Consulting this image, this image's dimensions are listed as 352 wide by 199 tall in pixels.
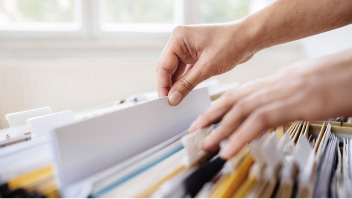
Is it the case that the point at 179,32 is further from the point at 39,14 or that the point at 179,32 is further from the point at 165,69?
the point at 39,14

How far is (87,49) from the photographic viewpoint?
1.60m

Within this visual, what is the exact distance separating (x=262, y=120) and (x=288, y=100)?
0.13 ft

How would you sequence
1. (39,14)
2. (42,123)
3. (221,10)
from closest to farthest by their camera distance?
(42,123), (39,14), (221,10)

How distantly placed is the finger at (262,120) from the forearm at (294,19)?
0.44 meters

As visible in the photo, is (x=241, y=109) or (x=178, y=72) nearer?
(x=241, y=109)

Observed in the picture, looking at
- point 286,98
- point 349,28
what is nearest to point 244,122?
point 286,98

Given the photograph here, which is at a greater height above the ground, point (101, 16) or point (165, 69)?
point (101, 16)

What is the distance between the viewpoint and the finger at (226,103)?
37 cm

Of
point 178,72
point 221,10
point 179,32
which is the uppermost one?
point 221,10

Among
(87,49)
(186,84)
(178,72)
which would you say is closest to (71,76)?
(87,49)

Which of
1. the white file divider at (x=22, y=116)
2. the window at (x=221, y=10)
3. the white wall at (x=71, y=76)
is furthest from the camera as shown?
the window at (x=221, y=10)

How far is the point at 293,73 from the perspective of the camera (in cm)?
35

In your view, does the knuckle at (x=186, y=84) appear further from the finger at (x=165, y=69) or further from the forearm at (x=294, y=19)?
the forearm at (x=294, y=19)

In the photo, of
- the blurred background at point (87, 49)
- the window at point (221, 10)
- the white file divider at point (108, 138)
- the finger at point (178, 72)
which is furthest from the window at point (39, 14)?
the white file divider at point (108, 138)
